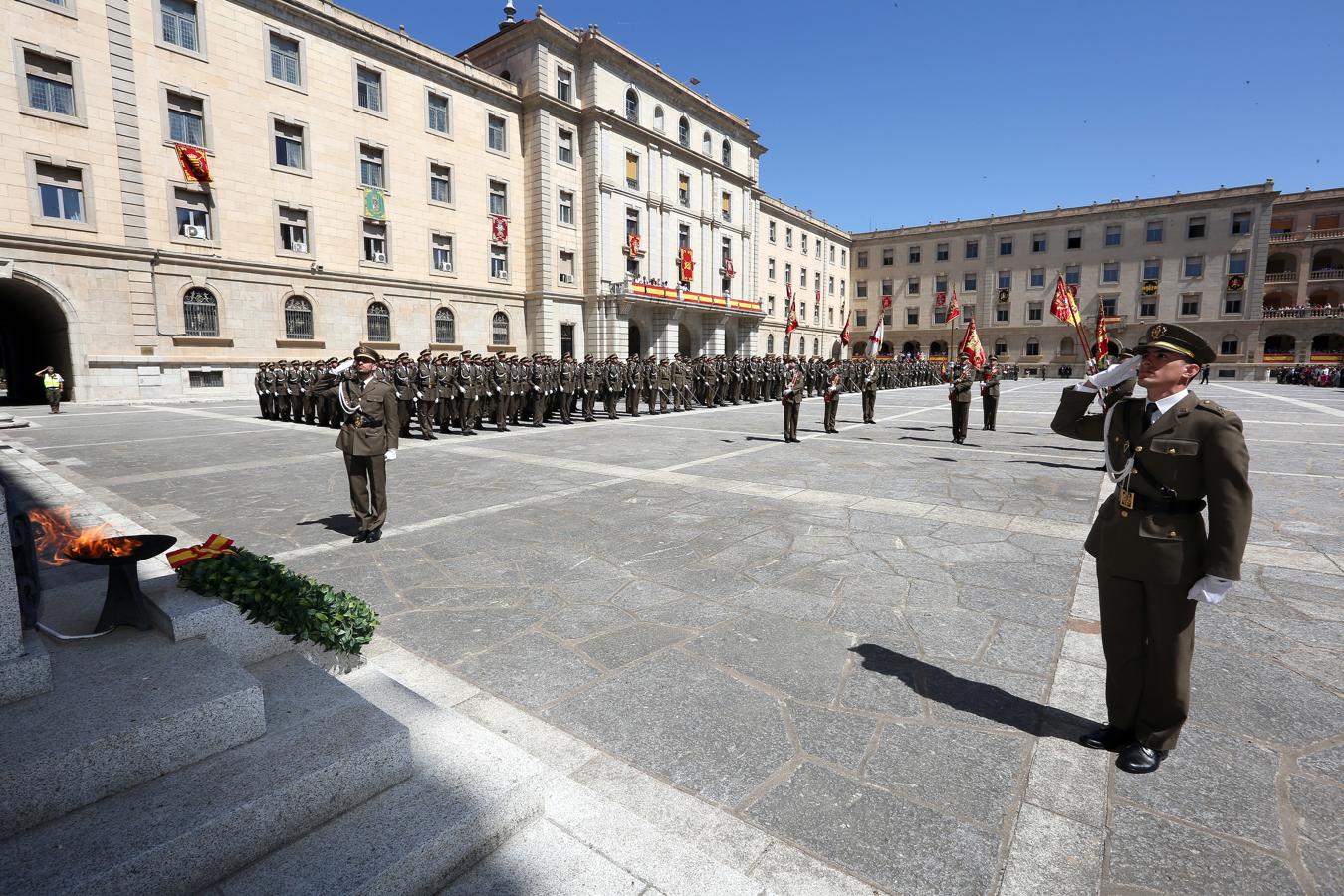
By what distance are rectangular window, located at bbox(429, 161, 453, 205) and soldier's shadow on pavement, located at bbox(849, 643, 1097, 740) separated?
30882 mm

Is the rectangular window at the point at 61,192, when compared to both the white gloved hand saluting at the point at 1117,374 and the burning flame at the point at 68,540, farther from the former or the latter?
the white gloved hand saluting at the point at 1117,374

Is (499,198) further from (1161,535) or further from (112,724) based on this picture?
(1161,535)

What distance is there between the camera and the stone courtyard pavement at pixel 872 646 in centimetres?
214

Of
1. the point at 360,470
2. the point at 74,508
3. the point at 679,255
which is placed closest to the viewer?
the point at 360,470

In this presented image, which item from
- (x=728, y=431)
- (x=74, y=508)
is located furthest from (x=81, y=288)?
(x=728, y=431)

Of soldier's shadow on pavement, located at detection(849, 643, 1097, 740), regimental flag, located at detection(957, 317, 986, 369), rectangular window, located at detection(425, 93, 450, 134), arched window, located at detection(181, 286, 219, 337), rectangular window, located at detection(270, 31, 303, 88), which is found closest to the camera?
soldier's shadow on pavement, located at detection(849, 643, 1097, 740)

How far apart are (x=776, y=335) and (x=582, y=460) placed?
152ft

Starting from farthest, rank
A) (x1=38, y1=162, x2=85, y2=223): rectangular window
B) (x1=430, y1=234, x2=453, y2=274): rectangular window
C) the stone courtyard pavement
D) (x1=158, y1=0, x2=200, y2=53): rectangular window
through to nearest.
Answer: (x1=430, y1=234, x2=453, y2=274): rectangular window, (x1=158, y1=0, x2=200, y2=53): rectangular window, (x1=38, y1=162, x2=85, y2=223): rectangular window, the stone courtyard pavement

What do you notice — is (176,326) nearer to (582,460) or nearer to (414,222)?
(414,222)

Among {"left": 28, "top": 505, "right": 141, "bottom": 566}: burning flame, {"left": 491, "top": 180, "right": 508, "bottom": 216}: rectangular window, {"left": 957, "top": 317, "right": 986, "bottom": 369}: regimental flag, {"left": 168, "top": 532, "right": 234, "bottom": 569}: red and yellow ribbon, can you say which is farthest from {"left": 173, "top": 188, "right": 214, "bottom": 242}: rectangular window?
{"left": 168, "top": 532, "right": 234, "bottom": 569}: red and yellow ribbon

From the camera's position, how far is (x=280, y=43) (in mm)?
24000

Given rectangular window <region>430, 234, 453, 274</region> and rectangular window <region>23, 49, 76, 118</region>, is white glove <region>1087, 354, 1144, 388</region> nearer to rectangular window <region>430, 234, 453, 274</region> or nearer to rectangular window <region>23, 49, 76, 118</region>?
rectangular window <region>23, 49, 76, 118</region>

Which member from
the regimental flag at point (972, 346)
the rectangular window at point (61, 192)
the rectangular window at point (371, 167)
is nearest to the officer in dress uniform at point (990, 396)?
the regimental flag at point (972, 346)

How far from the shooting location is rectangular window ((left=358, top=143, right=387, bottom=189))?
86.8ft
